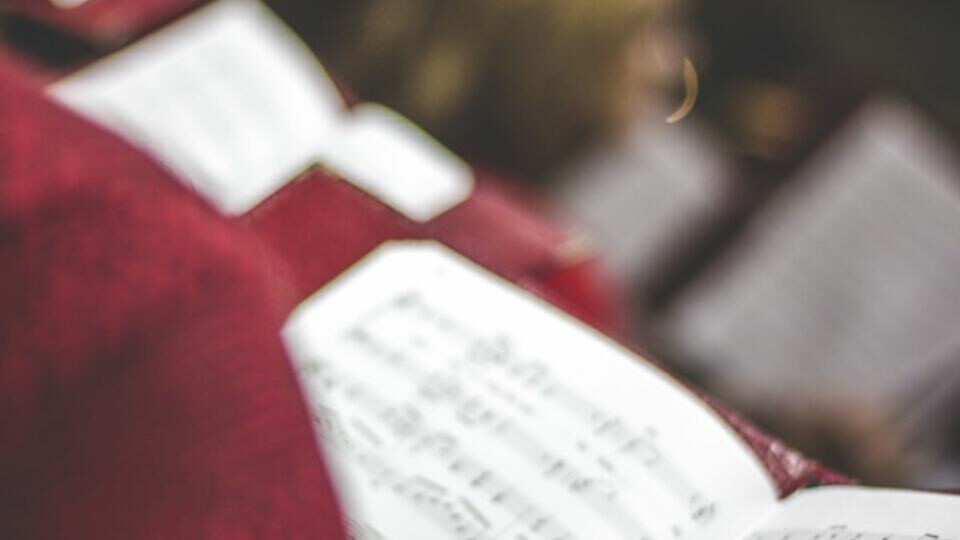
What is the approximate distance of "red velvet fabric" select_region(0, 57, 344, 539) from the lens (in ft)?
1.20

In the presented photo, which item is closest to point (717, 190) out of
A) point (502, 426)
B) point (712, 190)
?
point (712, 190)

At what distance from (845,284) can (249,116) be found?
81 cm

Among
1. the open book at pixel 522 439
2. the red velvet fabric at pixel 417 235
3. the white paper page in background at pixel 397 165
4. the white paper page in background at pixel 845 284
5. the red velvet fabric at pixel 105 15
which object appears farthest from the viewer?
the white paper page in background at pixel 845 284

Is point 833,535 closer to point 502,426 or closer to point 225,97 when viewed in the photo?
point 502,426

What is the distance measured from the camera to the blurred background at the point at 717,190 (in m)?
1.34

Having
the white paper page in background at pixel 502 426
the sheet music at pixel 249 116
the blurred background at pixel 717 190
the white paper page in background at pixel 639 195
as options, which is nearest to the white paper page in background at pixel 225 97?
the sheet music at pixel 249 116

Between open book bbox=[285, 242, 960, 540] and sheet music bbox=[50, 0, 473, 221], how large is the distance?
198mm

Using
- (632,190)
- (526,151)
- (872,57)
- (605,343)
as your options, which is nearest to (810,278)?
(632,190)

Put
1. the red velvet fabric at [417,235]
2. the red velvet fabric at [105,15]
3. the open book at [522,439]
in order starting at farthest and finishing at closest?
the red velvet fabric at [105,15] → the red velvet fabric at [417,235] → the open book at [522,439]

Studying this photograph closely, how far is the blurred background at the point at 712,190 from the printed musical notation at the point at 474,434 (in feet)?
2.28

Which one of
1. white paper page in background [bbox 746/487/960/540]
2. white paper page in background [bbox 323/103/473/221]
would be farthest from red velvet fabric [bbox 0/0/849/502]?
white paper page in background [bbox 746/487/960/540]

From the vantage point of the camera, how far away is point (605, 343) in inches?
21.3

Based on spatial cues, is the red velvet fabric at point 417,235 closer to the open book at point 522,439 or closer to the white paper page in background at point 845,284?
the open book at point 522,439

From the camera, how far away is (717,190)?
1.50m
